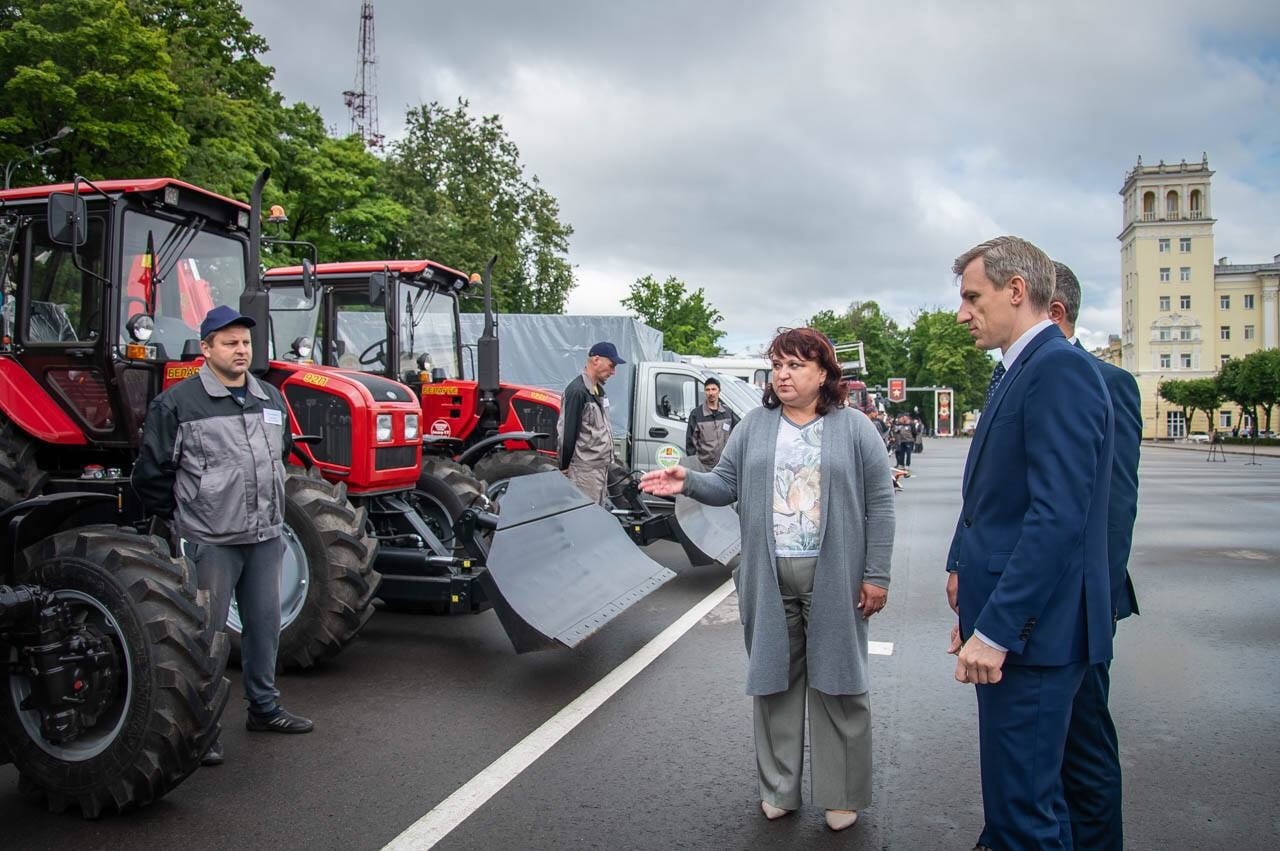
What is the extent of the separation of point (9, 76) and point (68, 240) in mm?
23611

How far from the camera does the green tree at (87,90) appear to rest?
2325 centimetres

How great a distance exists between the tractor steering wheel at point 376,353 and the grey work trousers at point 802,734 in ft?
21.6

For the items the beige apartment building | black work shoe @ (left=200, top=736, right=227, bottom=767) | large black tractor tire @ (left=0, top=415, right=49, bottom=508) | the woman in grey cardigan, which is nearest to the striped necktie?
the woman in grey cardigan

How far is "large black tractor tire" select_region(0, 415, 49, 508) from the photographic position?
5.76m

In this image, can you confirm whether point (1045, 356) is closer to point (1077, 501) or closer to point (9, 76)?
point (1077, 501)

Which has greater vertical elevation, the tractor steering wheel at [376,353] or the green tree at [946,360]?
the green tree at [946,360]

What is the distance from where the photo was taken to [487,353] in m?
10.3

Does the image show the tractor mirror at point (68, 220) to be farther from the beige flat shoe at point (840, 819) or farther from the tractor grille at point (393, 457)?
the beige flat shoe at point (840, 819)

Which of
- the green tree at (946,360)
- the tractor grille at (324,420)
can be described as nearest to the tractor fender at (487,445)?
the tractor grille at (324,420)

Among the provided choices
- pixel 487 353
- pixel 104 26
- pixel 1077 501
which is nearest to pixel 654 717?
pixel 1077 501

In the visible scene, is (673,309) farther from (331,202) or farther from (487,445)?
(487,445)

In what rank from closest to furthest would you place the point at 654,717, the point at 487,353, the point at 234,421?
the point at 234,421
the point at 654,717
the point at 487,353

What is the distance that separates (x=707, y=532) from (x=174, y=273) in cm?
483

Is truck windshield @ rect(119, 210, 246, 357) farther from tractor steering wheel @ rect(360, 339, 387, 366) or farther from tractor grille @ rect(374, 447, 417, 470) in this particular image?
tractor steering wheel @ rect(360, 339, 387, 366)
